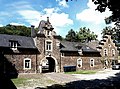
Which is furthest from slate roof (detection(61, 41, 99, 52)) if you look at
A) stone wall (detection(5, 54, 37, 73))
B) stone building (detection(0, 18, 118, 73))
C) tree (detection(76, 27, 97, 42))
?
tree (detection(76, 27, 97, 42))

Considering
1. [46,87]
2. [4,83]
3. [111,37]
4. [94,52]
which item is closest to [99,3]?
[4,83]

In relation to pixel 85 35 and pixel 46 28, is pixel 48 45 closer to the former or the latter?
pixel 46 28

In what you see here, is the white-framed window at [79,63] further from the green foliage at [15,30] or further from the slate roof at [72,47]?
the green foliage at [15,30]

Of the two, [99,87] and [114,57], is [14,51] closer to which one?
[99,87]

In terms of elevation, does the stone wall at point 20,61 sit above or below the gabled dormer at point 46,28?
below

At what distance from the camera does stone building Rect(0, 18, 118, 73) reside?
37.9 m

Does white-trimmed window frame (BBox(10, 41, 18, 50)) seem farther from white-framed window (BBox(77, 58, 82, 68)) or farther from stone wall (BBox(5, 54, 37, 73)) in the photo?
white-framed window (BBox(77, 58, 82, 68))

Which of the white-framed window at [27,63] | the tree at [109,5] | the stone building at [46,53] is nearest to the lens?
Answer: the tree at [109,5]

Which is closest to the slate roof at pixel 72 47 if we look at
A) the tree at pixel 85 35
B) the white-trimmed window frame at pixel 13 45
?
the white-trimmed window frame at pixel 13 45

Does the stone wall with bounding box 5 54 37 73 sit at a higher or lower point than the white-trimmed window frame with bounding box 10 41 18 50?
lower

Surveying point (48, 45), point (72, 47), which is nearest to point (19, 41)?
point (48, 45)

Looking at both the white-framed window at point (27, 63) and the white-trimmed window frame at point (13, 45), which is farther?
the white-framed window at point (27, 63)

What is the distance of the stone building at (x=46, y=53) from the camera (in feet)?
124

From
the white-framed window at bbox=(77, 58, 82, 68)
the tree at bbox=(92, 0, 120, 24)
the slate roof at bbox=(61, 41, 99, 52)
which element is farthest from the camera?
the white-framed window at bbox=(77, 58, 82, 68)
